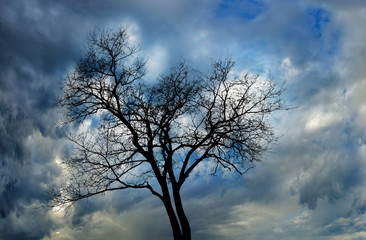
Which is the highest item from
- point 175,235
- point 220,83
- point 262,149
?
point 220,83

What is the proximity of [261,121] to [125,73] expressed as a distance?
6711mm

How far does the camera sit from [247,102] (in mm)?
15578

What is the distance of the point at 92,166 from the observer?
15.1 meters

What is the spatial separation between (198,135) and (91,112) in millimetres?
5149

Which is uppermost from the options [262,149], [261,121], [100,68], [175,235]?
[100,68]

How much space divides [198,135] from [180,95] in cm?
210

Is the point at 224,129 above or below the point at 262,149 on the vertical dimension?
above

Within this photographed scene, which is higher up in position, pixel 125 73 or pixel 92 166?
pixel 125 73

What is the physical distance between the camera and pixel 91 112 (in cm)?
1529

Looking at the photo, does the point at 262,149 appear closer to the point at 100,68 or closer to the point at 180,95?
the point at 180,95

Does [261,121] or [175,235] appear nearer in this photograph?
[175,235]

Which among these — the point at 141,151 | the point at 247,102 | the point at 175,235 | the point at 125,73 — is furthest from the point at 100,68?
the point at 175,235

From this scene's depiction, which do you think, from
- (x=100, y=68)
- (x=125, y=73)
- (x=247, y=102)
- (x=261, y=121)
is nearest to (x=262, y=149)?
(x=261, y=121)

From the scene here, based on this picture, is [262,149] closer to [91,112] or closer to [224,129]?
[224,129]
